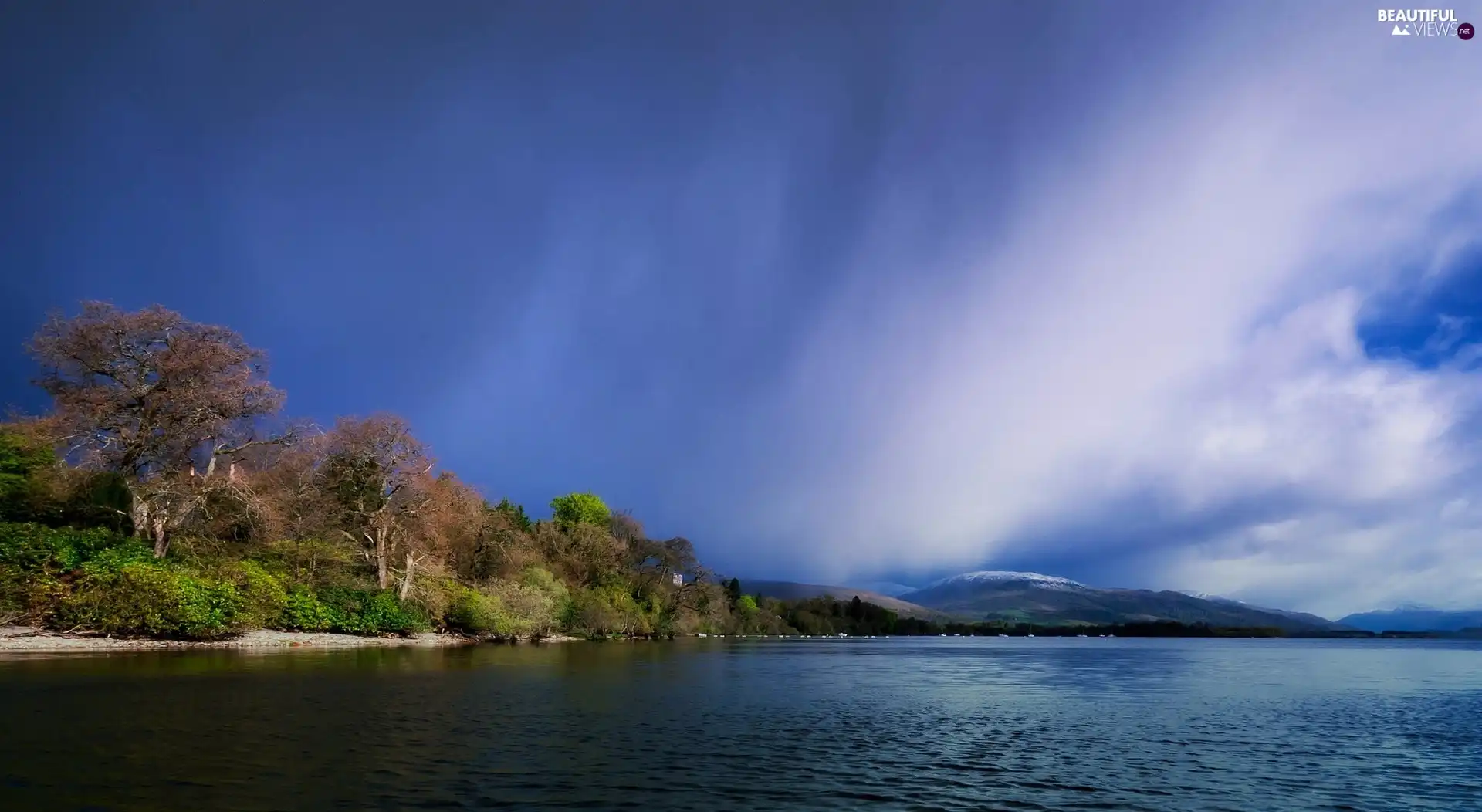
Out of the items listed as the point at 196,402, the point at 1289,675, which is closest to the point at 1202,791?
the point at 1289,675

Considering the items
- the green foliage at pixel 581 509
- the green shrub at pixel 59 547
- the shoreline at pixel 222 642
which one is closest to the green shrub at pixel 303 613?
the shoreline at pixel 222 642

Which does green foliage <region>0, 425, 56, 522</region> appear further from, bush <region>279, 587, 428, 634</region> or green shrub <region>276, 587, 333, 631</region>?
bush <region>279, 587, 428, 634</region>

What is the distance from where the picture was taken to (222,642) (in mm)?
58844

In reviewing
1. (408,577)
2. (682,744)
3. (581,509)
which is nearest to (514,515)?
(581,509)

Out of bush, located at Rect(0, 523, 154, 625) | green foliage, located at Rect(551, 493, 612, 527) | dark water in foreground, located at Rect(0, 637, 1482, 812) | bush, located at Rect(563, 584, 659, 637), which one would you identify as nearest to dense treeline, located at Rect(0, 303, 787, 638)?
bush, located at Rect(0, 523, 154, 625)

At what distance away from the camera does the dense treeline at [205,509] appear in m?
52.2

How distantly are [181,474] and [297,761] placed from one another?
182 ft

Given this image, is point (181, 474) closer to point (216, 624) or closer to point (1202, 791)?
point (216, 624)

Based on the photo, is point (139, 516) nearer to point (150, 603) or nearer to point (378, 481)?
point (150, 603)

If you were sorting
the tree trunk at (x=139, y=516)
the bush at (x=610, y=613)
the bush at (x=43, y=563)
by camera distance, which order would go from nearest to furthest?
the bush at (x=43, y=563), the tree trunk at (x=139, y=516), the bush at (x=610, y=613)

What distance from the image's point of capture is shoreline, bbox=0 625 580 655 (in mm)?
47219

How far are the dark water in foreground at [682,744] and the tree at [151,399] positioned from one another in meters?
21.3

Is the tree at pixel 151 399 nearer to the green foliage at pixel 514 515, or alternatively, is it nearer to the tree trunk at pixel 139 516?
the tree trunk at pixel 139 516

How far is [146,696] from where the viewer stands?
2656cm
